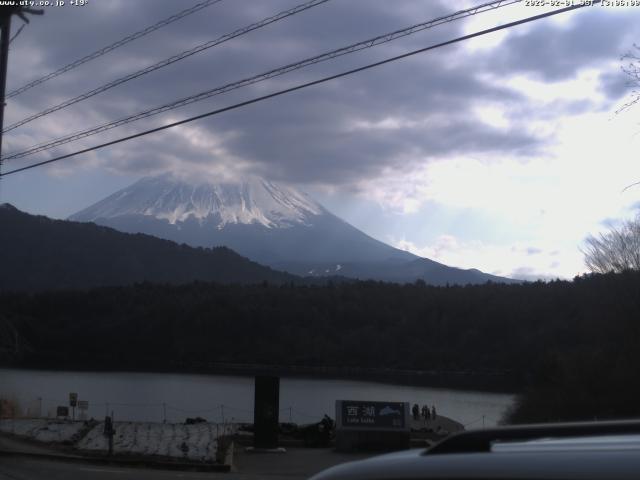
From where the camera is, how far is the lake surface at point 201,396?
5134 cm

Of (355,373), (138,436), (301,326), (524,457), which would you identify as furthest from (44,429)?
(301,326)

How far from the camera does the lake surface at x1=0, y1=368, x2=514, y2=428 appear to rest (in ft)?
168

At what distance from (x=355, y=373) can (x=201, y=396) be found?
44.3 metres

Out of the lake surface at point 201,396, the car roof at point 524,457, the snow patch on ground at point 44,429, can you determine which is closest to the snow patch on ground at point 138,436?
the snow patch on ground at point 44,429

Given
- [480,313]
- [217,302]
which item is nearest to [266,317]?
[217,302]

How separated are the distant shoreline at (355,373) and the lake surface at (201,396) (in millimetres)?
7016

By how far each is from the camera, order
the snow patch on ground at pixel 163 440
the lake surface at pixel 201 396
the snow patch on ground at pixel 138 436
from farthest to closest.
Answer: the lake surface at pixel 201 396
the snow patch on ground at pixel 138 436
the snow patch on ground at pixel 163 440

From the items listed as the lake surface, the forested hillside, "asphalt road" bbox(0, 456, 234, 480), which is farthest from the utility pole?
the forested hillside

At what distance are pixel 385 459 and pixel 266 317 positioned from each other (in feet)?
409

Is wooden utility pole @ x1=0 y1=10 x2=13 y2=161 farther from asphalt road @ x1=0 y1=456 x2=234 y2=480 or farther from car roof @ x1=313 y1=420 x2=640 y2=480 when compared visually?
car roof @ x1=313 y1=420 x2=640 y2=480

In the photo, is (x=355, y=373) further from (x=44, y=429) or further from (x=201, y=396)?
(x=44, y=429)

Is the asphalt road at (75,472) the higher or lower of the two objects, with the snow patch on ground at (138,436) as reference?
lower

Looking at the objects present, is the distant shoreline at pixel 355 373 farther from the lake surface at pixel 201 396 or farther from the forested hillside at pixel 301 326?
the lake surface at pixel 201 396

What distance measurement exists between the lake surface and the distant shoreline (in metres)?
7.02
